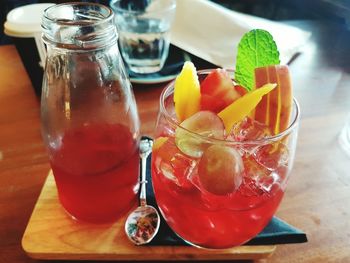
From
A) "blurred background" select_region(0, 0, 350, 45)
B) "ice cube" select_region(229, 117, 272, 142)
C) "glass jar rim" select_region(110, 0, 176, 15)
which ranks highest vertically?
"ice cube" select_region(229, 117, 272, 142)

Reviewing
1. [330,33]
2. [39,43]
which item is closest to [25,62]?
[39,43]

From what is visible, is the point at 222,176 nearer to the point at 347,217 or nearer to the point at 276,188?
the point at 276,188

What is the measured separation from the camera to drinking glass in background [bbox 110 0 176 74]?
815mm

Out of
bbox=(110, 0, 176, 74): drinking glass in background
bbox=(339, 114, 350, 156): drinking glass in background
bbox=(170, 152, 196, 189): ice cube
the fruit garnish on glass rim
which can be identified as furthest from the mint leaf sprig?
bbox=(110, 0, 176, 74): drinking glass in background

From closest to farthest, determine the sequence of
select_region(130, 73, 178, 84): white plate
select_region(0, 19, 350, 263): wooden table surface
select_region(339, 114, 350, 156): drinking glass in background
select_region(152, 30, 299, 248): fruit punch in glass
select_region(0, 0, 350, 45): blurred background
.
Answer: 1. select_region(152, 30, 299, 248): fruit punch in glass
2. select_region(0, 19, 350, 263): wooden table surface
3. select_region(339, 114, 350, 156): drinking glass in background
4. select_region(130, 73, 178, 84): white plate
5. select_region(0, 0, 350, 45): blurred background

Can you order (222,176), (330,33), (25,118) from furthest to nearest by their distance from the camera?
(330,33)
(25,118)
(222,176)

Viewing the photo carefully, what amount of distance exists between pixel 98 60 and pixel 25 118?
306 mm

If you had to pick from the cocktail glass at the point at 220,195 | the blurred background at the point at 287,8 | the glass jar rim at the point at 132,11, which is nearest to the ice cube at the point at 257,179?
the cocktail glass at the point at 220,195


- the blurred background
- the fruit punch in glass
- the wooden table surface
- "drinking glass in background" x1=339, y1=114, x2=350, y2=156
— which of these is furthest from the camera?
the blurred background

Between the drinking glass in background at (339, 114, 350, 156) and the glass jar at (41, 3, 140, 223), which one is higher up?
the glass jar at (41, 3, 140, 223)

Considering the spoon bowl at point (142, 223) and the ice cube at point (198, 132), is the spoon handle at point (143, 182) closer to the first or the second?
the spoon bowl at point (142, 223)

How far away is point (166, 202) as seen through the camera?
407mm

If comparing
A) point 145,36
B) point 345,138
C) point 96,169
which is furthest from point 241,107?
point 145,36

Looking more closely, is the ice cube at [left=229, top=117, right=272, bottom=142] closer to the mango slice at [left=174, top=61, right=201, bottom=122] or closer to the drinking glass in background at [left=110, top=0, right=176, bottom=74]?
the mango slice at [left=174, top=61, right=201, bottom=122]
